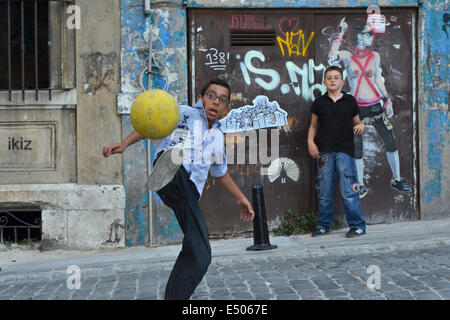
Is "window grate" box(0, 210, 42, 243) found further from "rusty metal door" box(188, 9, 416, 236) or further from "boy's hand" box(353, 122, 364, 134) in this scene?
"boy's hand" box(353, 122, 364, 134)

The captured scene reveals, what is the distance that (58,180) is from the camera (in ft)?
26.2

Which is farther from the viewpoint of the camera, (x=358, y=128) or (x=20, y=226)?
(x=20, y=226)

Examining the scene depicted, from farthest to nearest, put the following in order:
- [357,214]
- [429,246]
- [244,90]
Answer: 1. [244,90]
2. [357,214]
3. [429,246]

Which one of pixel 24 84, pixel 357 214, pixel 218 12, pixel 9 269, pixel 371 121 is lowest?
pixel 9 269

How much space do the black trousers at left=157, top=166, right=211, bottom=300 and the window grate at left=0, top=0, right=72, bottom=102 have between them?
4386 millimetres

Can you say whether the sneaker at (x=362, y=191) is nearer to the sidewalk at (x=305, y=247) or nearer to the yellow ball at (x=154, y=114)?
the sidewalk at (x=305, y=247)

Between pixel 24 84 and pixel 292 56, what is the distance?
3477mm

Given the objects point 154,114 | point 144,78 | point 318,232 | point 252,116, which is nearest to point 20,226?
point 144,78

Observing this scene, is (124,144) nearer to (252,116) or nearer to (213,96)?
(213,96)

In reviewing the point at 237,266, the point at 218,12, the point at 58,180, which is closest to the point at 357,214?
the point at 237,266

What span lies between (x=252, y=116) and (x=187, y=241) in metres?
4.25

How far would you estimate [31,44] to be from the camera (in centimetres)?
808
